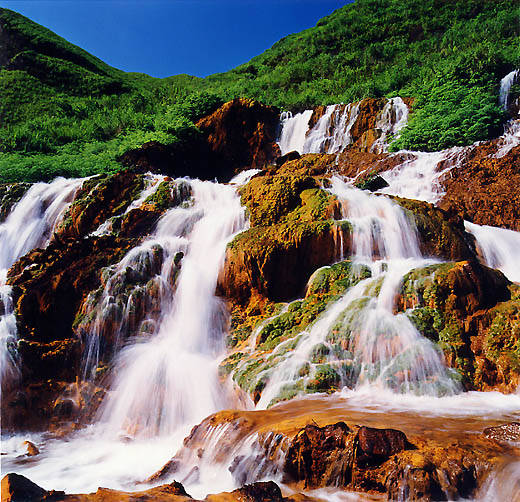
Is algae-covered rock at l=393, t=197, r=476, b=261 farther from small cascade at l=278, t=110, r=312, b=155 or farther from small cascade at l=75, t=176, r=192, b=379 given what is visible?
small cascade at l=278, t=110, r=312, b=155

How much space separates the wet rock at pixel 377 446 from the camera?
348 cm

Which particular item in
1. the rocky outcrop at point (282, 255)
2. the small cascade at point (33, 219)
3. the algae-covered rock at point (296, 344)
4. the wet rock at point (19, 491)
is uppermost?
the small cascade at point (33, 219)

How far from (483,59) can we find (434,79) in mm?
2146

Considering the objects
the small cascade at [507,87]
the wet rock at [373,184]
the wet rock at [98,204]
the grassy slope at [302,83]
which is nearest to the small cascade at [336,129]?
the grassy slope at [302,83]

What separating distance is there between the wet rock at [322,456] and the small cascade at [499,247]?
24.3 ft

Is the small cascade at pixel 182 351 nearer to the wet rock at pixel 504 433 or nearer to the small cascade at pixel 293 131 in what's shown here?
the wet rock at pixel 504 433

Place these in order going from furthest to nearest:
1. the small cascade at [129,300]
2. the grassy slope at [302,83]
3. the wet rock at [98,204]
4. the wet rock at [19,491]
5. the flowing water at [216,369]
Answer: the grassy slope at [302,83]
the wet rock at [98,204]
the small cascade at [129,300]
the flowing water at [216,369]
the wet rock at [19,491]

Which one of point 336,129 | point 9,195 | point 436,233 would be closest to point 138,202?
point 9,195

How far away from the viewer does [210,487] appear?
3.98 metres

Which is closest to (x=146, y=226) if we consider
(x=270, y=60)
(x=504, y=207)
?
(x=504, y=207)

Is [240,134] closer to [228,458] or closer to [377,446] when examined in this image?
[228,458]

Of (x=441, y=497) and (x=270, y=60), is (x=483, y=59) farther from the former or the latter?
(x=270, y=60)

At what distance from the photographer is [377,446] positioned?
11.5ft

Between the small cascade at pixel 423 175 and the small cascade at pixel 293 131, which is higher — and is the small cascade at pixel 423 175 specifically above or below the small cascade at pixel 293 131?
below
